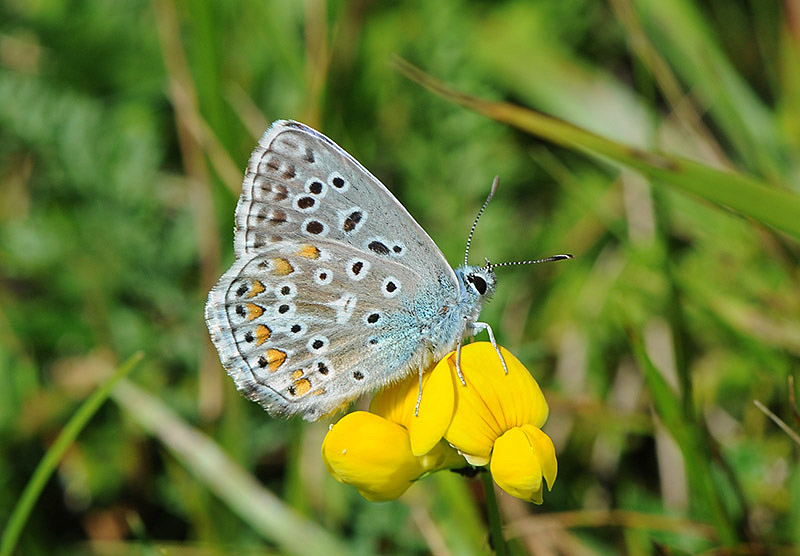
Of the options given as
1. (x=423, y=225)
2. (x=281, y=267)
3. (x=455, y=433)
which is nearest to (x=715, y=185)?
(x=455, y=433)

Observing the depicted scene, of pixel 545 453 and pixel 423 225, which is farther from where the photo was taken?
pixel 423 225

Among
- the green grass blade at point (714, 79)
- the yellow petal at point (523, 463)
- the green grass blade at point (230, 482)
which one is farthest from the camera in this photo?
the green grass blade at point (714, 79)

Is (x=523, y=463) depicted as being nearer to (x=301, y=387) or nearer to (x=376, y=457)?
(x=376, y=457)

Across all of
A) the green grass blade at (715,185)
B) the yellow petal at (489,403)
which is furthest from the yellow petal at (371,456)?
the green grass blade at (715,185)

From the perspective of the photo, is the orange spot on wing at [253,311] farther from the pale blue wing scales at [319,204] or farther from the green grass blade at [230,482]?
the green grass blade at [230,482]

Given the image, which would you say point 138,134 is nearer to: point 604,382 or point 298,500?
point 298,500

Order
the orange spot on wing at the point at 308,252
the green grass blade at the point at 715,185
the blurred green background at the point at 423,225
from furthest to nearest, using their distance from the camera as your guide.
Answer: the blurred green background at the point at 423,225, the orange spot on wing at the point at 308,252, the green grass blade at the point at 715,185

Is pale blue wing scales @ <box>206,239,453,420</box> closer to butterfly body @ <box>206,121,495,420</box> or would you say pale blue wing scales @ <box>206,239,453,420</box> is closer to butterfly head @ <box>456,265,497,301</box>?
butterfly body @ <box>206,121,495,420</box>
